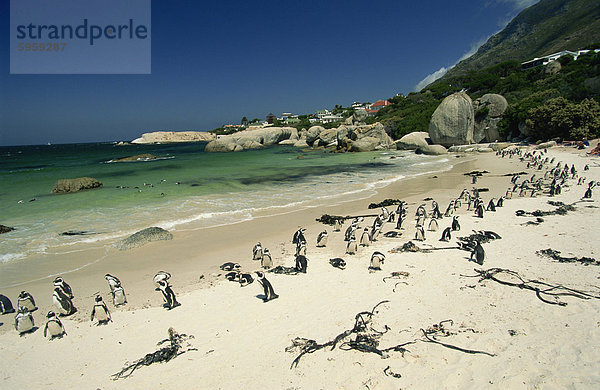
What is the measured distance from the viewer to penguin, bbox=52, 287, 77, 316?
545cm

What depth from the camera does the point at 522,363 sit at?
3.59 m

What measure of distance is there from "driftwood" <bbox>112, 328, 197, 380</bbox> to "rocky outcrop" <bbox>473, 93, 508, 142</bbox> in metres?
40.9

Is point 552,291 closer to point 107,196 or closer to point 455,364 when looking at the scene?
point 455,364

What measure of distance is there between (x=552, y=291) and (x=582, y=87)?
39449mm

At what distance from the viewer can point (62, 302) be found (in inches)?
217

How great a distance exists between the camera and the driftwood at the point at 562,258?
19.7ft

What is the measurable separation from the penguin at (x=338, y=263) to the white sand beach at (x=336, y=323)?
120mm

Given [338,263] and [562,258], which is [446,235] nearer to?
[562,258]

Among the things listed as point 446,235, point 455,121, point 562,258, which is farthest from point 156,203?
point 455,121

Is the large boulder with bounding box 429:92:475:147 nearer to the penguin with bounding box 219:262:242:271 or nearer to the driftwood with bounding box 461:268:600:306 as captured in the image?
the driftwood with bounding box 461:268:600:306

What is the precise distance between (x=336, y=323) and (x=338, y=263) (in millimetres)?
2305

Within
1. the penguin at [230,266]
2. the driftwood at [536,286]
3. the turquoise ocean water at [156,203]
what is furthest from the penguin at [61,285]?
the driftwood at [536,286]

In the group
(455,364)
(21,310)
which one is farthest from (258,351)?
(21,310)

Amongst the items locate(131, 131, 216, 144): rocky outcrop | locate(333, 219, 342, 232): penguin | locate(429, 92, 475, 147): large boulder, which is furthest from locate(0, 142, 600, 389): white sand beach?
locate(131, 131, 216, 144): rocky outcrop
